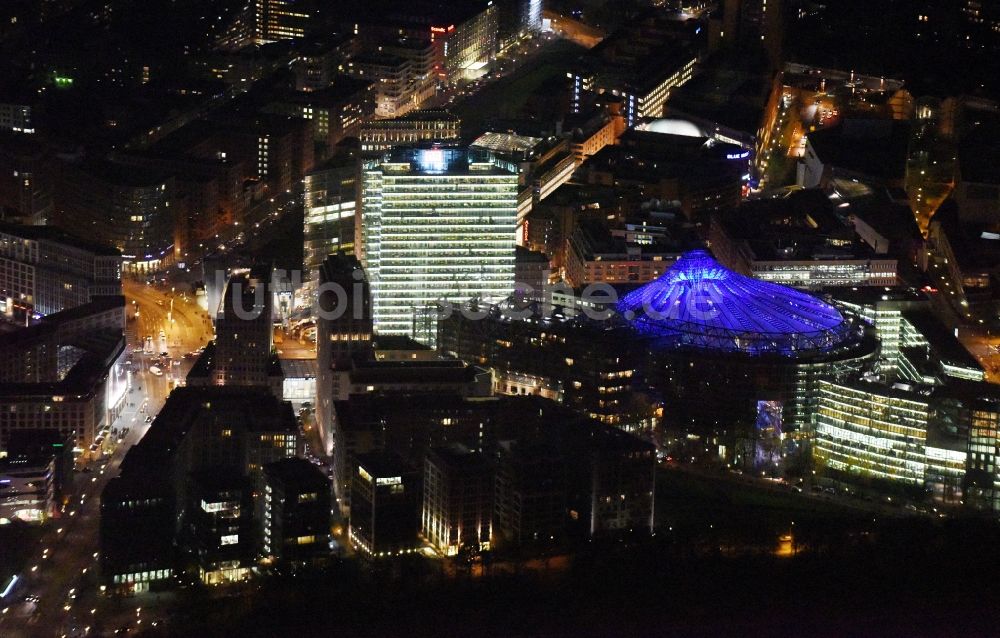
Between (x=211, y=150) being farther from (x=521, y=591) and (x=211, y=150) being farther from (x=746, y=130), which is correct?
(x=521, y=591)

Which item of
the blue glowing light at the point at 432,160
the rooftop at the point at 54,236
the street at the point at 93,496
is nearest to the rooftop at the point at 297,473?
the street at the point at 93,496

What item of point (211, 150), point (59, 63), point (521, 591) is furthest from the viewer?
point (59, 63)

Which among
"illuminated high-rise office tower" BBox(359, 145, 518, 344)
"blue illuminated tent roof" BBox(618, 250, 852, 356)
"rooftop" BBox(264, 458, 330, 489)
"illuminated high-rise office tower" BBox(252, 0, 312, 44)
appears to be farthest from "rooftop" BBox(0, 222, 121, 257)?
"illuminated high-rise office tower" BBox(252, 0, 312, 44)

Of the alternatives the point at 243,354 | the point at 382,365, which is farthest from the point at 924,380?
the point at 243,354

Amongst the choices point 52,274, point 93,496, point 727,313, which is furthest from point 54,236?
point 727,313

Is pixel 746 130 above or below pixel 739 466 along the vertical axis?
above

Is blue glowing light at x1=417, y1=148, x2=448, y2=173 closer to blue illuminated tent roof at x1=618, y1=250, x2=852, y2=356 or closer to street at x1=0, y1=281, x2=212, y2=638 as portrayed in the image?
blue illuminated tent roof at x1=618, y1=250, x2=852, y2=356
